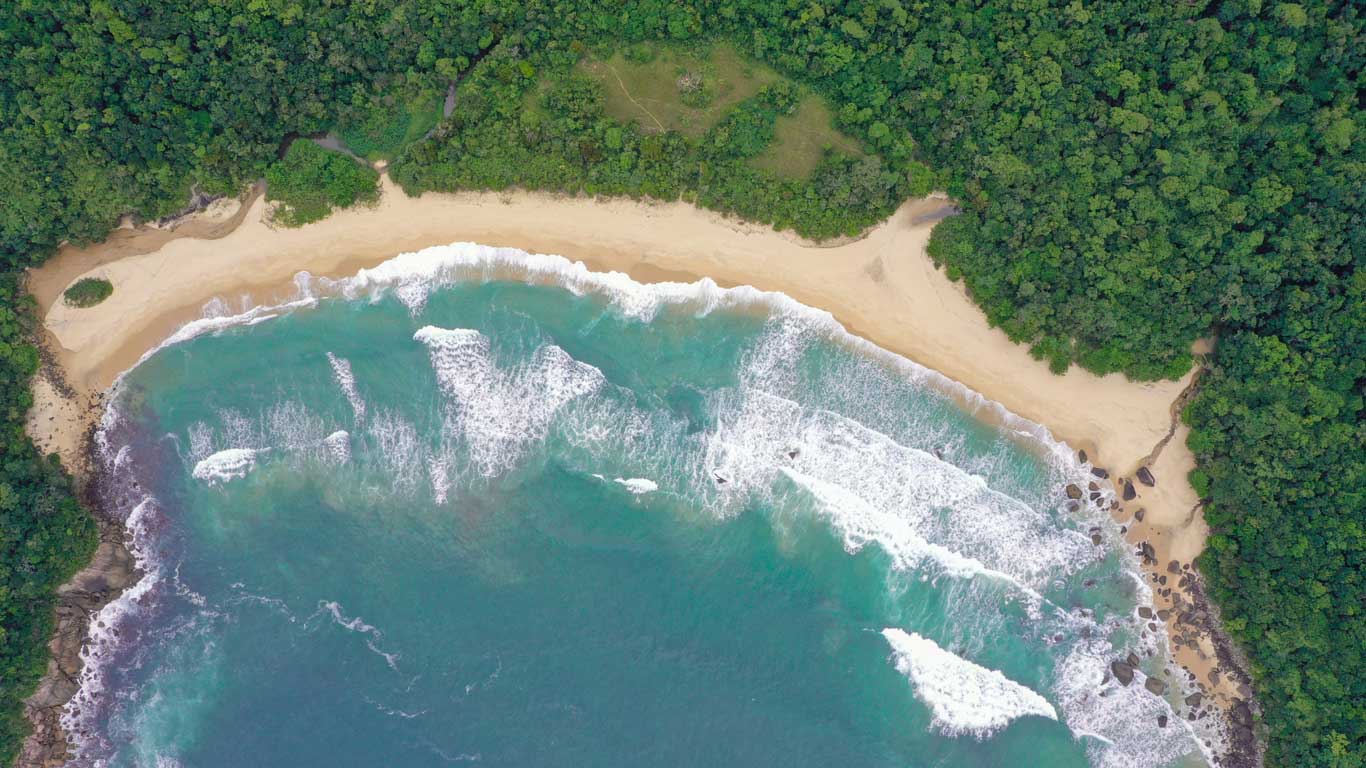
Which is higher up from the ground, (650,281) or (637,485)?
(650,281)

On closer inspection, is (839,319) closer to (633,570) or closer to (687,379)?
(687,379)

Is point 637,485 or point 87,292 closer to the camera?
point 637,485

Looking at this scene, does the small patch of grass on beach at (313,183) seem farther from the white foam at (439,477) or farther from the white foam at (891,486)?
the white foam at (891,486)

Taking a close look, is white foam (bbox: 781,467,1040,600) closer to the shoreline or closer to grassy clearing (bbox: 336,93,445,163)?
the shoreline

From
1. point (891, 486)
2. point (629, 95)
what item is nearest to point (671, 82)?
point (629, 95)

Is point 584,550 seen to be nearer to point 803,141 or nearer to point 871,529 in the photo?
point 871,529

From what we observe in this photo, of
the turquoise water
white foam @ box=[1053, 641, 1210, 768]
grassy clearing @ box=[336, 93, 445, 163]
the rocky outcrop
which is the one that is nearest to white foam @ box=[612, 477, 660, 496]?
the turquoise water
